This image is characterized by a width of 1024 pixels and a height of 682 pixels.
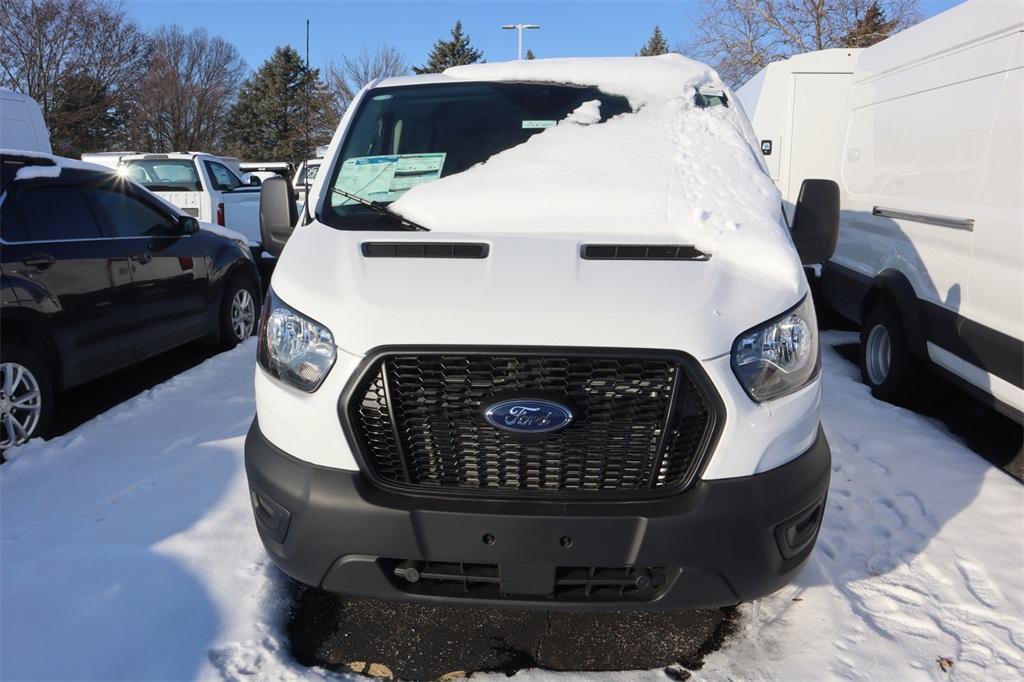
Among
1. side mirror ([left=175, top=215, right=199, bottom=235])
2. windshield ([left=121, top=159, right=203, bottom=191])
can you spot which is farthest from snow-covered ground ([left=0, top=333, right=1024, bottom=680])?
windshield ([left=121, top=159, right=203, bottom=191])

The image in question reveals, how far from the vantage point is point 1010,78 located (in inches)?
151

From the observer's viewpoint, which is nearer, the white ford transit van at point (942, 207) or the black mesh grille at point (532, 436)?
the black mesh grille at point (532, 436)

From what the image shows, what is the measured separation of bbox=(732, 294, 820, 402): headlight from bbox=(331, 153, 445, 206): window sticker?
1.57 meters

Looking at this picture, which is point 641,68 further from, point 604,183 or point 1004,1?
point 1004,1

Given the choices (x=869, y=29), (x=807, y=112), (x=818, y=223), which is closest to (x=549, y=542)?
(x=818, y=223)

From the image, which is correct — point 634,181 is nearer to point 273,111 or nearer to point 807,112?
point 807,112

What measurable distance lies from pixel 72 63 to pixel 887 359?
1158 inches

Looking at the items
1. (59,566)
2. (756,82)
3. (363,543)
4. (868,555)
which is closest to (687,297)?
(363,543)

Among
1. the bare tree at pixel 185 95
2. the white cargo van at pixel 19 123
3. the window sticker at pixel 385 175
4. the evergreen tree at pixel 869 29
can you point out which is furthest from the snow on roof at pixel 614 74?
the bare tree at pixel 185 95

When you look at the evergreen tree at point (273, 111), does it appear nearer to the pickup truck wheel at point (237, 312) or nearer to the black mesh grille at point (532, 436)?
the pickup truck wheel at point (237, 312)

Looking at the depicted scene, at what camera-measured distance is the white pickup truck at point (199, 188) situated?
34.4 feet

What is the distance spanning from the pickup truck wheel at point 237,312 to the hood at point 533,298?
4323 millimetres

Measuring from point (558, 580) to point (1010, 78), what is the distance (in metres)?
3.64

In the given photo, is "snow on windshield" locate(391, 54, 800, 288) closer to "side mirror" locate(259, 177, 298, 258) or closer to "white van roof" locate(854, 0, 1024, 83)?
"side mirror" locate(259, 177, 298, 258)
